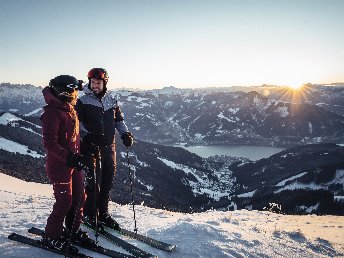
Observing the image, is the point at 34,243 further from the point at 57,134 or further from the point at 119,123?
the point at 119,123

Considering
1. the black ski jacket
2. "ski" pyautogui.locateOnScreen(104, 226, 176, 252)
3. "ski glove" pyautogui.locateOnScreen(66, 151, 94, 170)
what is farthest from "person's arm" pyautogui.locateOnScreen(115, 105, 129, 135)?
"ski" pyautogui.locateOnScreen(104, 226, 176, 252)

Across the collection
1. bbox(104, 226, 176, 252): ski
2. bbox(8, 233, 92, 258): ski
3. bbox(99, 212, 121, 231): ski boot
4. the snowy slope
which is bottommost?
the snowy slope

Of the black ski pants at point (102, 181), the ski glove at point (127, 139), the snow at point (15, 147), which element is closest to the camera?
the black ski pants at point (102, 181)

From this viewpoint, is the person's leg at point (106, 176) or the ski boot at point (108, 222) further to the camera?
the ski boot at point (108, 222)

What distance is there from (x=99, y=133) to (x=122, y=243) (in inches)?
90.1

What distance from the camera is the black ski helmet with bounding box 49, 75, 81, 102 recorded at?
19.7 ft

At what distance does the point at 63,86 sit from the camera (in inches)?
237

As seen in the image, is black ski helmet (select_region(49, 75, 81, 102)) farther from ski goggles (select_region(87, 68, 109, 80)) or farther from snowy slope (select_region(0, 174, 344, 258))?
snowy slope (select_region(0, 174, 344, 258))

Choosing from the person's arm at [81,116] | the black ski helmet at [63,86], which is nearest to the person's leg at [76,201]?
the person's arm at [81,116]

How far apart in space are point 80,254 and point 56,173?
1.45 meters

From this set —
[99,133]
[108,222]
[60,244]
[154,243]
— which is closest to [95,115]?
[99,133]

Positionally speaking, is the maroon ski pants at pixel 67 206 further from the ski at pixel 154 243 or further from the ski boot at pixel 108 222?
the ski at pixel 154 243

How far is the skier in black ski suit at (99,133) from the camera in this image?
718 cm

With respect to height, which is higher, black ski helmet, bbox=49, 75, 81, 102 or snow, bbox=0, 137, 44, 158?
black ski helmet, bbox=49, 75, 81, 102
